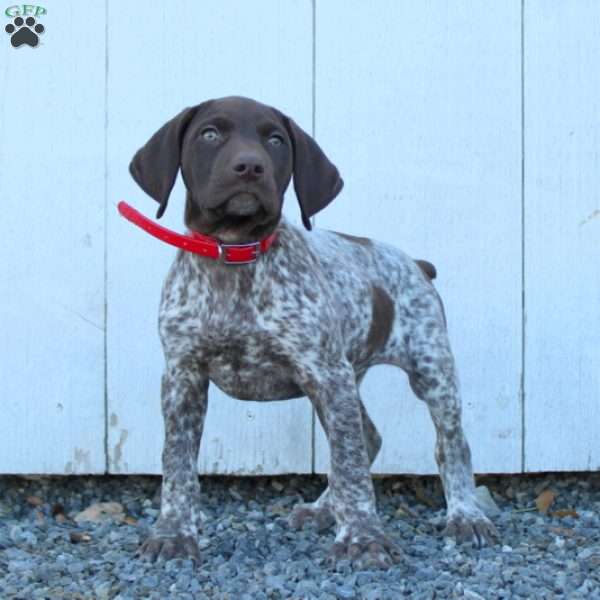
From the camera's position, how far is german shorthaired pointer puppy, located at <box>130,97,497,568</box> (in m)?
3.79

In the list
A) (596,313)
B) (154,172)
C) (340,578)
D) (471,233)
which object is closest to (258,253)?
(154,172)

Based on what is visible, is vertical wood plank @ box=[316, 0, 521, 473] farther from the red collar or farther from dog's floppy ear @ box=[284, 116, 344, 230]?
the red collar

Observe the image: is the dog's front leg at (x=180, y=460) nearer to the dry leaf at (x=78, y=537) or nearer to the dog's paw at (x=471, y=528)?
the dry leaf at (x=78, y=537)

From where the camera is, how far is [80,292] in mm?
5000

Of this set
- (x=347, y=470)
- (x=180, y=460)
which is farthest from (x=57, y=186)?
(x=347, y=470)

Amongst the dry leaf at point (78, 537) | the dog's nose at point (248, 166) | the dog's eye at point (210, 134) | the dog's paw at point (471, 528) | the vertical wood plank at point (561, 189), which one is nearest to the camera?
the dog's nose at point (248, 166)

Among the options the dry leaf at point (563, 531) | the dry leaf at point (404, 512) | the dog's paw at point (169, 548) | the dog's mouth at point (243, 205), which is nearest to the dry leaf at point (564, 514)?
the dry leaf at point (563, 531)

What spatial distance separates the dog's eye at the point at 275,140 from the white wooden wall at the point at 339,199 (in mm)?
1144

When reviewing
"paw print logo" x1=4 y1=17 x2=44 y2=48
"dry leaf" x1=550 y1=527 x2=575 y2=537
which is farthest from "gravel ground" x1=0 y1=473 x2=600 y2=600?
"paw print logo" x1=4 y1=17 x2=44 y2=48

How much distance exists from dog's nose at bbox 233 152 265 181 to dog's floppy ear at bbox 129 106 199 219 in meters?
0.33

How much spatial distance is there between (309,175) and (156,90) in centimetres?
132

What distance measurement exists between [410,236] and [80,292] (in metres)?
1.41

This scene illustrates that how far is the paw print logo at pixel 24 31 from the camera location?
496 cm

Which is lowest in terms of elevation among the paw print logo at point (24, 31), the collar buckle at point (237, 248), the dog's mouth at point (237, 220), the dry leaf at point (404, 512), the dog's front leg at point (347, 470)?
the dry leaf at point (404, 512)
